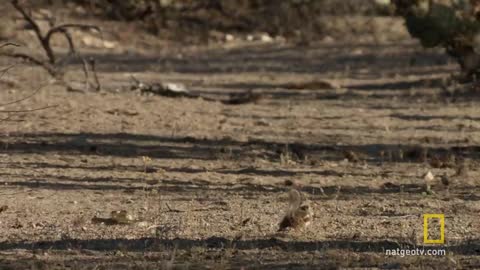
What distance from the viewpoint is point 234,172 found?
10117 millimetres

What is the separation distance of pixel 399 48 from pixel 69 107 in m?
11.7

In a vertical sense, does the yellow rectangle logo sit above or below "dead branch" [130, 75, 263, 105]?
below

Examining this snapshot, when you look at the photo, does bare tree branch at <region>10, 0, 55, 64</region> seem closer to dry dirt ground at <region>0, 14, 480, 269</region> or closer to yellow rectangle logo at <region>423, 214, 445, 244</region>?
dry dirt ground at <region>0, 14, 480, 269</region>

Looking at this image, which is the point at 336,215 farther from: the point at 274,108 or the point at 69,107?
the point at 274,108

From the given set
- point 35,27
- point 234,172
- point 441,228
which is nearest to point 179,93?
point 35,27

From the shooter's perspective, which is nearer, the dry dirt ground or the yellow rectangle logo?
the dry dirt ground

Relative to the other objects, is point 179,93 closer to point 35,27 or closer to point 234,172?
point 35,27

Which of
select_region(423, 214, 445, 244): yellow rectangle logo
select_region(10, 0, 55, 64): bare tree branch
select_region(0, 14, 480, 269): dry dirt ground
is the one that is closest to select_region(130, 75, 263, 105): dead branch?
select_region(0, 14, 480, 269): dry dirt ground

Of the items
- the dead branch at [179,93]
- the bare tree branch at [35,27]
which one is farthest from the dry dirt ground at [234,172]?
the bare tree branch at [35,27]

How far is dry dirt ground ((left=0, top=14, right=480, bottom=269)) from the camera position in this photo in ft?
21.9

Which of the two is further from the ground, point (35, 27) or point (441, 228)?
point (35, 27)

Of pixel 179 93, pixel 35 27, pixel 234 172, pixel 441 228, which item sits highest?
pixel 35 27

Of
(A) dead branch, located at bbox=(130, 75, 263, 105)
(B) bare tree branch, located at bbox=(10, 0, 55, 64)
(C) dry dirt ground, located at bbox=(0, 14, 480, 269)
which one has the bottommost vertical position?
(C) dry dirt ground, located at bbox=(0, 14, 480, 269)

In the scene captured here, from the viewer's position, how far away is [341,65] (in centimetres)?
2194
